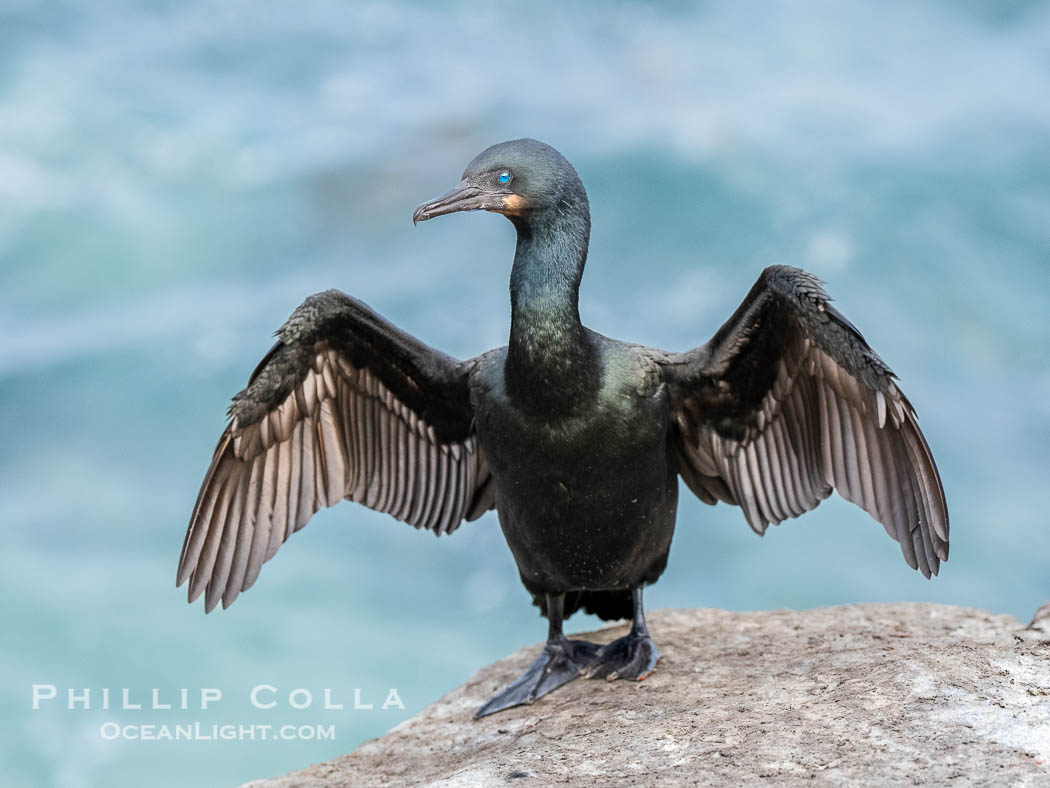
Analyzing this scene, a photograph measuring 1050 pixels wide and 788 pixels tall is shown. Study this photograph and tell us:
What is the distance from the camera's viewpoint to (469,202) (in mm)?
4844

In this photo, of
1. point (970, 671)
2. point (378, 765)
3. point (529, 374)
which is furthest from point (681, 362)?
point (378, 765)

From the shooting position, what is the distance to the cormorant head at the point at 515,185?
4859 millimetres

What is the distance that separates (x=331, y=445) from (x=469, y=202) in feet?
5.12

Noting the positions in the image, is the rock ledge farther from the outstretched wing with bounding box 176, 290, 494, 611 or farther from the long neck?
the long neck

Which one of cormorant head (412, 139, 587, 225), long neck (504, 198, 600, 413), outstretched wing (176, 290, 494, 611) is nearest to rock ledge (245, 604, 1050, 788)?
outstretched wing (176, 290, 494, 611)

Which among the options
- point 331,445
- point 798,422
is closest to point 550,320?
point 798,422

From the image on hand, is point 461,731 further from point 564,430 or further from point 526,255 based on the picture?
point 526,255

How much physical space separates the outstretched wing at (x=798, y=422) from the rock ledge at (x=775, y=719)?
0.56 m

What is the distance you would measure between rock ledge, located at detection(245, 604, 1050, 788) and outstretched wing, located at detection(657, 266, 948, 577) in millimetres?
555

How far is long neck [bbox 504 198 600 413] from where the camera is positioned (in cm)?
489

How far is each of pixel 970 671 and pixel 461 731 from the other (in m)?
2.25

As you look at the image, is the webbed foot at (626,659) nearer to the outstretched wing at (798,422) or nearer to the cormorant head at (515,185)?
the outstretched wing at (798,422)

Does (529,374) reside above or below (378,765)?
above

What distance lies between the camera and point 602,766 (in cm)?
432
